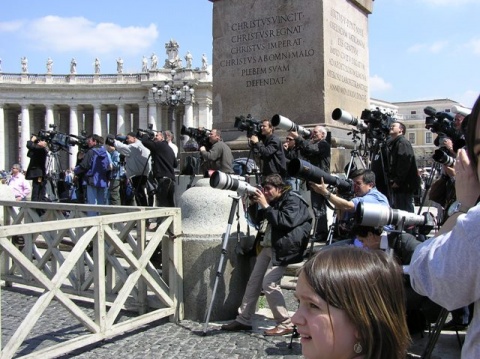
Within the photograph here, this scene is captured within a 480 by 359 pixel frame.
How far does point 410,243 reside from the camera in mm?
A: 4246

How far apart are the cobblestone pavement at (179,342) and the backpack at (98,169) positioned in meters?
4.93

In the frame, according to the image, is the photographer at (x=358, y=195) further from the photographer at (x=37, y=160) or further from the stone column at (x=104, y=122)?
the stone column at (x=104, y=122)

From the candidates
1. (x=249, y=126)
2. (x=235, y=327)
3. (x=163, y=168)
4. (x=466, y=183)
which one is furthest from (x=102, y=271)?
(x=163, y=168)

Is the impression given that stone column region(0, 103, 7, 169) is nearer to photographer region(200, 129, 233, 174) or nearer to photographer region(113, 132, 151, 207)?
photographer region(113, 132, 151, 207)

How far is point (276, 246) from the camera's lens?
5285 mm

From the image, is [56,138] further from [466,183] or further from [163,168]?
[466,183]

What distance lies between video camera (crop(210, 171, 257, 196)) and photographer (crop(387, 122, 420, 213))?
302 centimetres

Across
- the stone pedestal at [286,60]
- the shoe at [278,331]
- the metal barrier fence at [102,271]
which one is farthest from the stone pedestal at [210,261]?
the stone pedestal at [286,60]

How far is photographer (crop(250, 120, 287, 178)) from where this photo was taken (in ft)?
26.1

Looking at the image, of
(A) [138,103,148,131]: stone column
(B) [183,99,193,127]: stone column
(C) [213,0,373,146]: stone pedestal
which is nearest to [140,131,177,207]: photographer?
(C) [213,0,373,146]: stone pedestal

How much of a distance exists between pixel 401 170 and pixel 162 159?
4650mm

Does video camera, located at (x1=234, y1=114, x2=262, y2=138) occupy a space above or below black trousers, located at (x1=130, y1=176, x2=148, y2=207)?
above

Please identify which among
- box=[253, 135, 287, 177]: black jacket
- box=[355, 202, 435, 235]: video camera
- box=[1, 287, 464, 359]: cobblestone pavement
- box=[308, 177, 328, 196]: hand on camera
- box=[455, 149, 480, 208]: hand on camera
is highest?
box=[253, 135, 287, 177]: black jacket

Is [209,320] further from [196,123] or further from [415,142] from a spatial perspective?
[415,142]
